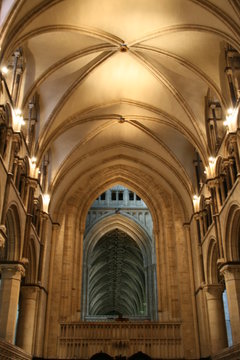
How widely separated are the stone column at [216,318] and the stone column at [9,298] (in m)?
7.96

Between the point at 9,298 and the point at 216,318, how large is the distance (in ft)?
27.6

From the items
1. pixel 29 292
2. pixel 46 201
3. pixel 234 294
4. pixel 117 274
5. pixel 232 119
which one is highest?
pixel 117 274

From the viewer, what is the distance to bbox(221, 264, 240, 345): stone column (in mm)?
13375

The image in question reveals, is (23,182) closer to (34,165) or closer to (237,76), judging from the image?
(34,165)

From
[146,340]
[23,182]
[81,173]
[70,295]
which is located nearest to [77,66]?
[23,182]

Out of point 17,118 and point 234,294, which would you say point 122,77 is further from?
point 234,294

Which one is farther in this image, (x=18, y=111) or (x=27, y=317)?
(x=27, y=317)

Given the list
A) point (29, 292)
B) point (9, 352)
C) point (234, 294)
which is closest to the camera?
point (9, 352)

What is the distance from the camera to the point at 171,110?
18.3 m

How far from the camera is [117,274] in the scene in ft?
139

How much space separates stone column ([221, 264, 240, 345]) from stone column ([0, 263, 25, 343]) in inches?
275

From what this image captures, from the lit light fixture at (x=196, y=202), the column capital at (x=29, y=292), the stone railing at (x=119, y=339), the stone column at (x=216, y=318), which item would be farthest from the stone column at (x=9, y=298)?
the lit light fixture at (x=196, y=202)

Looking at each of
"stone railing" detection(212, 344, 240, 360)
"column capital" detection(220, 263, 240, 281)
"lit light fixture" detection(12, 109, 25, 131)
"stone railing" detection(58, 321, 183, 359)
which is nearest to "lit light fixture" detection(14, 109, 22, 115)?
"lit light fixture" detection(12, 109, 25, 131)

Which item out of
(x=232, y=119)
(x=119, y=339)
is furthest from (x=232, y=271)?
(x=119, y=339)
